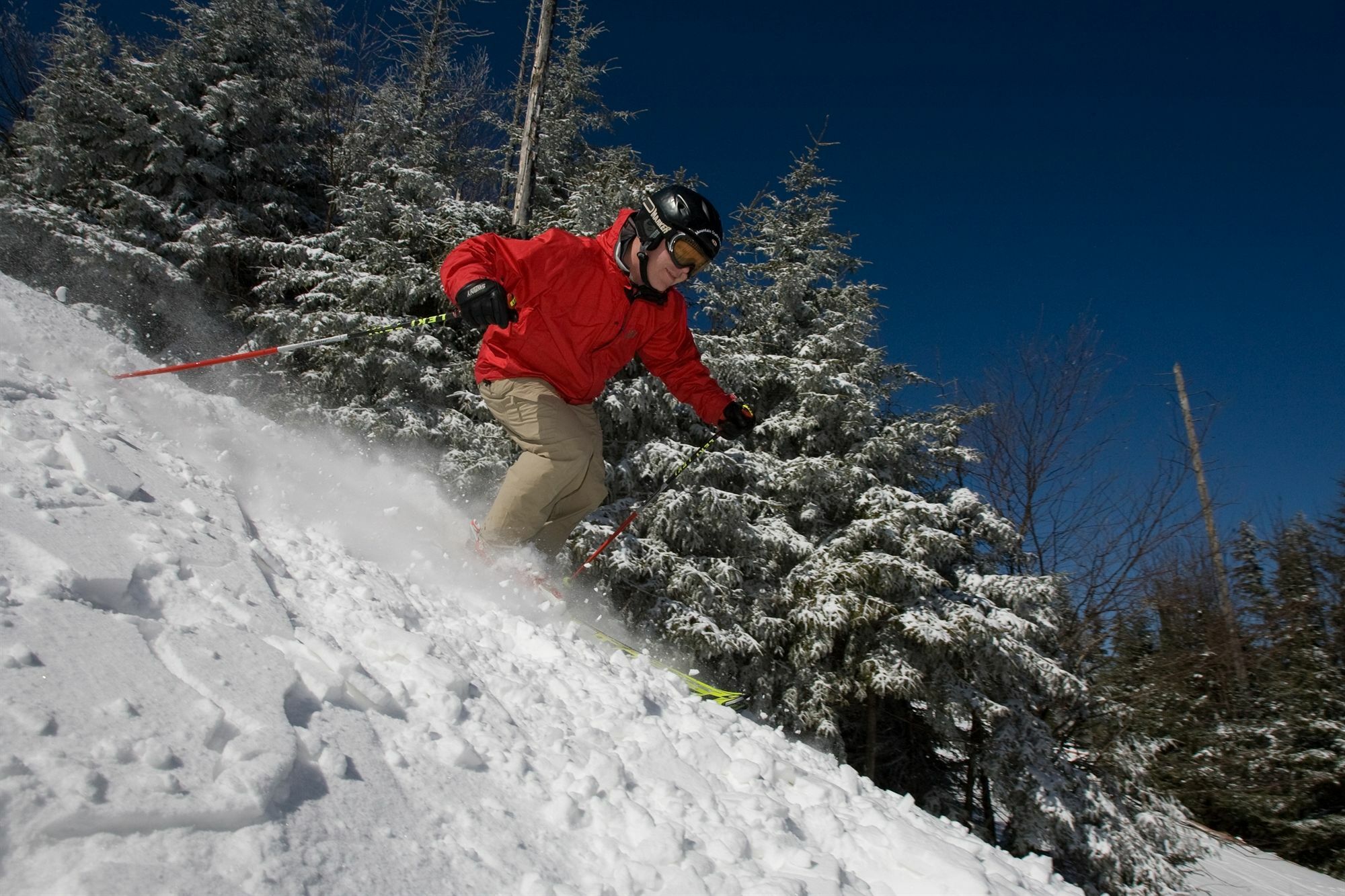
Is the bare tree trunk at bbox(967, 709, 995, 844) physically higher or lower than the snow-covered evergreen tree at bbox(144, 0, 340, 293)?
lower

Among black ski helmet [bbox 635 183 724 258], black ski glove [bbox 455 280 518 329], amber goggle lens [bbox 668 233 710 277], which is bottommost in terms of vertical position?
black ski glove [bbox 455 280 518 329]

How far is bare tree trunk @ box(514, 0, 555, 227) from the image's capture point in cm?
1124

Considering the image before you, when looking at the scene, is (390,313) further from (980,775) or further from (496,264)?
(980,775)

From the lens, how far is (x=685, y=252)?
13.9ft

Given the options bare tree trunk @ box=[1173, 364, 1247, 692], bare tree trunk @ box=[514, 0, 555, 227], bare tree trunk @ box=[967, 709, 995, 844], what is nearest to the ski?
bare tree trunk @ box=[967, 709, 995, 844]

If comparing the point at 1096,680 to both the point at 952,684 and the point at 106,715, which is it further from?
the point at 106,715

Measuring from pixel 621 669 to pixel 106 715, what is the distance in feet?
7.09

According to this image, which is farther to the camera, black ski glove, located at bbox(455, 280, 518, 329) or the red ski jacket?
the red ski jacket

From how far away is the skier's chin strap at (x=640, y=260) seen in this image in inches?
171

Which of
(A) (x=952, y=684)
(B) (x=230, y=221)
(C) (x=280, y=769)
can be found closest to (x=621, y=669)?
(C) (x=280, y=769)

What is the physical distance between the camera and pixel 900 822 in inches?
102

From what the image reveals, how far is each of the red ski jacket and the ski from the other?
1189 mm

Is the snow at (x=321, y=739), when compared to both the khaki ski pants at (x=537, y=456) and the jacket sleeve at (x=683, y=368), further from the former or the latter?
the jacket sleeve at (x=683, y=368)

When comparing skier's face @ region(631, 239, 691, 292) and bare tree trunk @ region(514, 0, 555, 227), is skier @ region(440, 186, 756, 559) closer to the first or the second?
skier's face @ region(631, 239, 691, 292)
